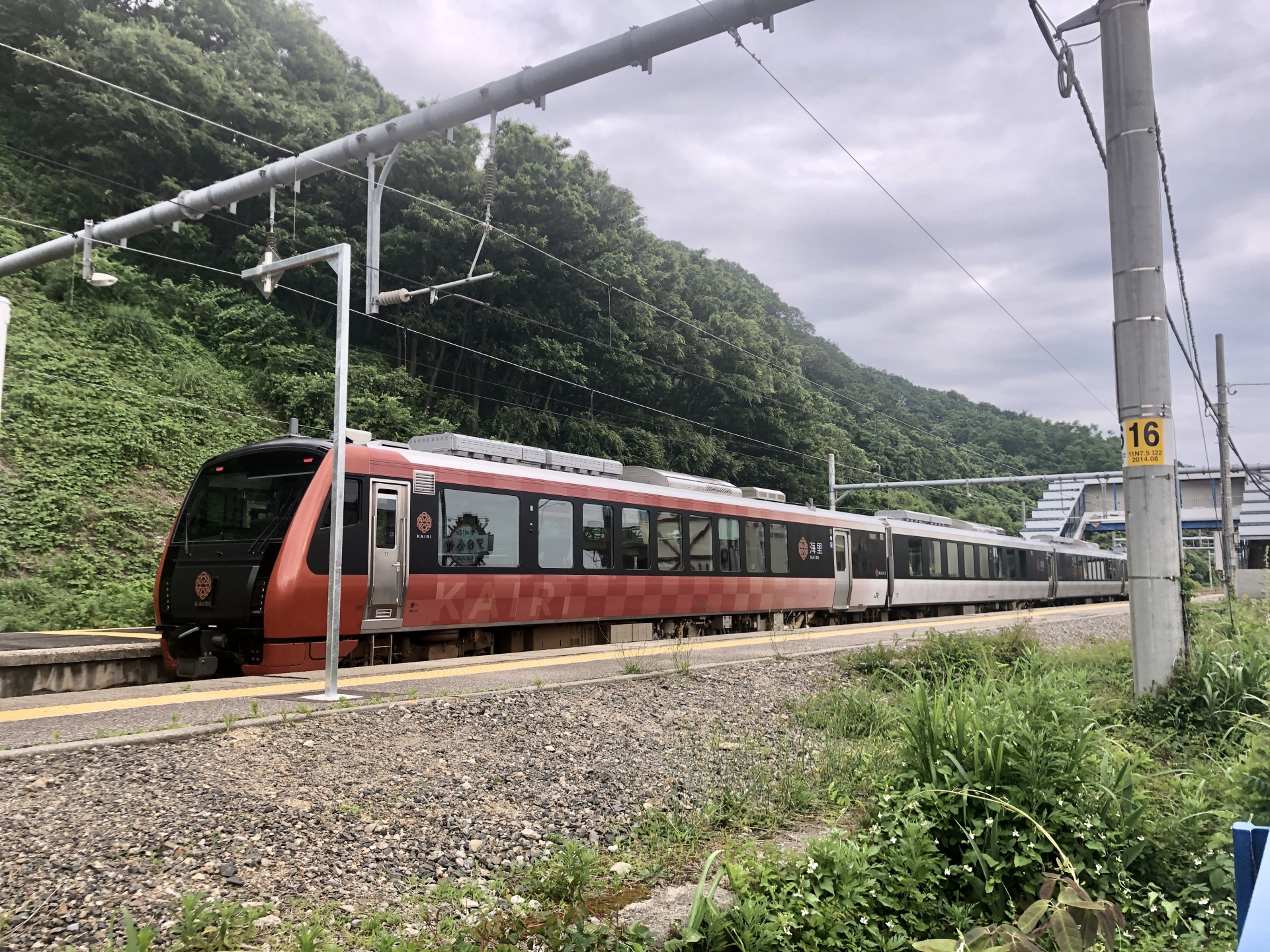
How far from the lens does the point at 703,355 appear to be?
4084 cm

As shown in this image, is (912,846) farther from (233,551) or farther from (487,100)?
(233,551)

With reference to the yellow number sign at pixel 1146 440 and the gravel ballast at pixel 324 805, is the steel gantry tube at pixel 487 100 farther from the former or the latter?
the gravel ballast at pixel 324 805

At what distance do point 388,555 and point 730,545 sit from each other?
8201 millimetres

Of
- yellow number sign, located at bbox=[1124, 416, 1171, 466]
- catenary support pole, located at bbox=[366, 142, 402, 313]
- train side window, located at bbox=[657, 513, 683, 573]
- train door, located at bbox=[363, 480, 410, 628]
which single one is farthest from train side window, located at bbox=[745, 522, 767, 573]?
yellow number sign, located at bbox=[1124, 416, 1171, 466]

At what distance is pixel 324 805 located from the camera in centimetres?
466

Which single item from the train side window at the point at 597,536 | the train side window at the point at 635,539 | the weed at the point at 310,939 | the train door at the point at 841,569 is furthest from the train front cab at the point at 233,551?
the train door at the point at 841,569

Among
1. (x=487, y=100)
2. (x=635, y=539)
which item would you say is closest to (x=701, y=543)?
(x=635, y=539)

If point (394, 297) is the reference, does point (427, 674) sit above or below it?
below

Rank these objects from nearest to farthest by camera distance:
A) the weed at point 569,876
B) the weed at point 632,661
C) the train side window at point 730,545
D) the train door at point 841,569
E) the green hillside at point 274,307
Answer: the weed at point 569,876
the weed at point 632,661
the train side window at point 730,545
the train door at point 841,569
the green hillside at point 274,307

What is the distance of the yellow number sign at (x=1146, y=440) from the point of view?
7438mm

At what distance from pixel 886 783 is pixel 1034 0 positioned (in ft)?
22.9

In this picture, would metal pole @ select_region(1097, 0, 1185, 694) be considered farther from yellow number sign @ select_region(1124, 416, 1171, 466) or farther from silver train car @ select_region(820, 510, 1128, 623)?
silver train car @ select_region(820, 510, 1128, 623)

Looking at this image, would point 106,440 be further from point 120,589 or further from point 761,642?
point 761,642

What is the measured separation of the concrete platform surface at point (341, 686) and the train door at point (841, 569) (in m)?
8.05
